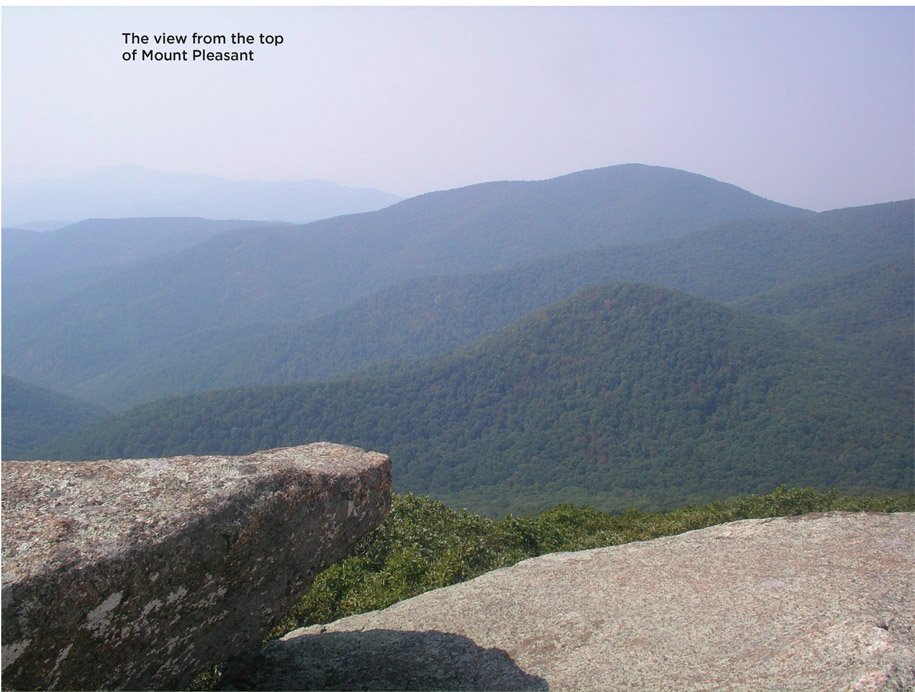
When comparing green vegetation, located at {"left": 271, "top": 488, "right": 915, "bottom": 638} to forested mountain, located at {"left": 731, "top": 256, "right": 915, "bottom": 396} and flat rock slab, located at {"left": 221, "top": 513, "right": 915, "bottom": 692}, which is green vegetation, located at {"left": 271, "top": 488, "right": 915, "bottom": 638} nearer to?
flat rock slab, located at {"left": 221, "top": 513, "right": 915, "bottom": 692}

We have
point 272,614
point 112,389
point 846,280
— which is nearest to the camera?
point 272,614

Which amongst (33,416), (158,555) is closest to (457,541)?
(158,555)

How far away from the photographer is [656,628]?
6.83 m

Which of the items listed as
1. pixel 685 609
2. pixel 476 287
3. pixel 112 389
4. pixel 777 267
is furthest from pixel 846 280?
pixel 112 389

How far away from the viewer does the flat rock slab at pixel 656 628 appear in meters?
5.79

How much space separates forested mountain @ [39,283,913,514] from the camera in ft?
212

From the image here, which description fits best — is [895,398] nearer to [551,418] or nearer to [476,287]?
[551,418]

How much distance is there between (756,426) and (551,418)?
24451 millimetres

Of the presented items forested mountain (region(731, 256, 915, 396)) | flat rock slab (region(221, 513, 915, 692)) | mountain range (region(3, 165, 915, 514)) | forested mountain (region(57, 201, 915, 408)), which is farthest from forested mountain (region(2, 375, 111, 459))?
forested mountain (region(731, 256, 915, 396))

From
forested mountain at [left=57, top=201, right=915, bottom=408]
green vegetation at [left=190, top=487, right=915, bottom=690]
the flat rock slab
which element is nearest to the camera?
the flat rock slab

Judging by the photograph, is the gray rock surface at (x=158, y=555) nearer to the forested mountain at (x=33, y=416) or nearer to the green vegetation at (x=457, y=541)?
the green vegetation at (x=457, y=541)

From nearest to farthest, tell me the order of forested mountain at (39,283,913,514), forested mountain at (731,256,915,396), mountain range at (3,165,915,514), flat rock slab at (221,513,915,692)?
flat rock slab at (221,513,915,692) → forested mountain at (39,283,913,514) → mountain range at (3,165,915,514) → forested mountain at (731,256,915,396)

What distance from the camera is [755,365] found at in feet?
265

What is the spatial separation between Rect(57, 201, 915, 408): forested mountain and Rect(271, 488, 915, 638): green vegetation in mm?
120461
